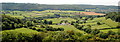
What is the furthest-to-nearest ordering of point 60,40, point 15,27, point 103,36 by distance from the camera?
point 15,27 → point 103,36 → point 60,40

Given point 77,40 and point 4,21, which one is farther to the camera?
point 4,21

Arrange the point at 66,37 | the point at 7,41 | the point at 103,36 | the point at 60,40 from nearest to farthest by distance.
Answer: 1. the point at 7,41
2. the point at 60,40
3. the point at 66,37
4. the point at 103,36

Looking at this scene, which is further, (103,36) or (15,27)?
(15,27)

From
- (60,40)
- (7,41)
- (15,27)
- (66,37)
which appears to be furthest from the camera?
(15,27)

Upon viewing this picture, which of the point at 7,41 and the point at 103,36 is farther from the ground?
the point at 7,41

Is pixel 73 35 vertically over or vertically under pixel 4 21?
under

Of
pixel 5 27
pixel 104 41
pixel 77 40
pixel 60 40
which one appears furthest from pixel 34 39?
pixel 104 41

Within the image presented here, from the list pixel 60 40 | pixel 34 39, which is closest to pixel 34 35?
pixel 34 39

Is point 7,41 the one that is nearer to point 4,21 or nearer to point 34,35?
point 34,35

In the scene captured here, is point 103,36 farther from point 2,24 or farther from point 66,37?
point 2,24
